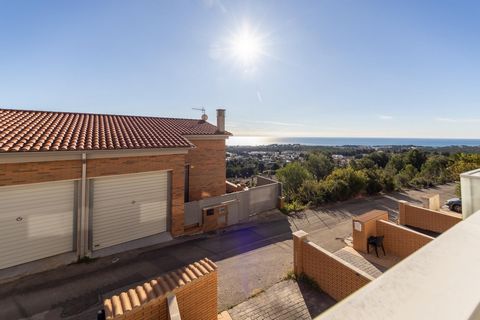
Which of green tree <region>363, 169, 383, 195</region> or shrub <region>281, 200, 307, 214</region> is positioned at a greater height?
green tree <region>363, 169, 383, 195</region>

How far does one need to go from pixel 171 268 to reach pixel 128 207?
326 centimetres

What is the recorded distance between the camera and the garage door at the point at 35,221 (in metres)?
8.02

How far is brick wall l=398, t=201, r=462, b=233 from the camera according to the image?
11.4m

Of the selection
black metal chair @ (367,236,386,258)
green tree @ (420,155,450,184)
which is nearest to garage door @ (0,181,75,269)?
black metal chair @ (367,236,386,258)

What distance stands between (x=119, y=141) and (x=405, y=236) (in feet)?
39.4

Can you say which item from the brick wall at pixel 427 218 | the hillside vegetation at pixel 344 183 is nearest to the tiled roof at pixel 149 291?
the hillside vegetation at pixel 344 183

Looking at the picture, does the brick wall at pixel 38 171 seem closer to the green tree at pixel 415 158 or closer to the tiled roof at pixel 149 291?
the tiled roof at pixel 149 291

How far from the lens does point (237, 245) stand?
10445 mm

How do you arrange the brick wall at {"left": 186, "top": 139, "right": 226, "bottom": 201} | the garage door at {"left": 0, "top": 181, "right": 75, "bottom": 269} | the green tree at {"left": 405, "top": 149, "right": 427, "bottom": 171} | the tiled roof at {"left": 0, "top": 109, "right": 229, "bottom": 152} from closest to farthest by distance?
the garage door at {"left": 0, "top": 181, "right": 75, "bottom": 269} < the tiled roof at {"left": 0, "top": 109, "right": 229, "bottom": 152} < the brick wall at {"left": 186, "top": 139, "right": 226, "bottom": 201} < the green tree at {"left": 405, "top": 149, "right": 427, "bottom": 171}

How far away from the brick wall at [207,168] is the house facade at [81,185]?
292 cm

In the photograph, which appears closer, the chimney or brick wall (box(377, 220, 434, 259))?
brick wall (box(377, 220, 434, 259))

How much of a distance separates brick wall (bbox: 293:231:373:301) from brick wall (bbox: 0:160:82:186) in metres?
8.21

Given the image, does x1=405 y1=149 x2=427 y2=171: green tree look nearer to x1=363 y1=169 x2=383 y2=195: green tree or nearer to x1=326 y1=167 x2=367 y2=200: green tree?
x1=363 y1=169 x2=383 y2=195: green tree

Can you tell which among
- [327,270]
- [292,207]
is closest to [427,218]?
[292,207]
